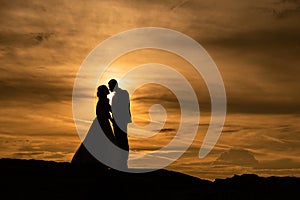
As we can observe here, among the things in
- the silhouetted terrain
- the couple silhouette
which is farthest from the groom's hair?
the silhouetted terrain

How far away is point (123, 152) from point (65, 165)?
308 centimetres

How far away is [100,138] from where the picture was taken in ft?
58.1

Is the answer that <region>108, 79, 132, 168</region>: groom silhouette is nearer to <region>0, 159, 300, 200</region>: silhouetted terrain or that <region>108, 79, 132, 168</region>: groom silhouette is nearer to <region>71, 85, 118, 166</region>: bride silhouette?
<region>71, 85, 118, 166</region>: bride silhouette

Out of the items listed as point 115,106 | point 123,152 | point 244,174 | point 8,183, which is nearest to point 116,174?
point 123,152

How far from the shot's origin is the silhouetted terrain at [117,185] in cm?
1599

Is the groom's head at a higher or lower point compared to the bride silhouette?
higher

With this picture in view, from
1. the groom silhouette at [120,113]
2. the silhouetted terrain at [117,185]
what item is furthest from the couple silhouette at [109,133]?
the silhouetted terrain at [117,185]

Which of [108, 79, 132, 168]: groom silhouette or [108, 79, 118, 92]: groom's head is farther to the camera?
[108, 79, 118, 92]: groom's head

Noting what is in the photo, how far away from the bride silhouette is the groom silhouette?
11.8 inches

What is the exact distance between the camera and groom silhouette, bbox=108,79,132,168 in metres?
16.9

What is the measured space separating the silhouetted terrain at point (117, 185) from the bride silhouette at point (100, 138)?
0.41 meters

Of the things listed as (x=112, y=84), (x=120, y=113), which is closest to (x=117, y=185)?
(x=120, y=113)

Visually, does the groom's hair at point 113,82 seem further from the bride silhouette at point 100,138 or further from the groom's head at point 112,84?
the bride silhouette at point 100,138

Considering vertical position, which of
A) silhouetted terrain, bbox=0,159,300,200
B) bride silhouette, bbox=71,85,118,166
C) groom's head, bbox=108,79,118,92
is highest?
groom's head, bbox=108,79,118,92
